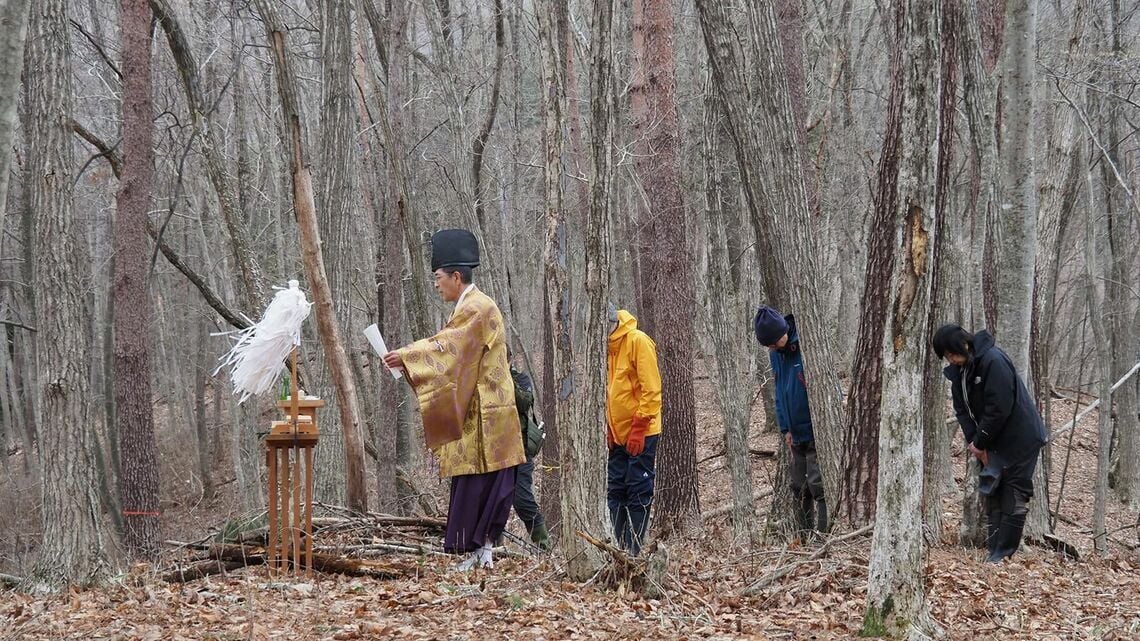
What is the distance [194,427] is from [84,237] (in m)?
5.81

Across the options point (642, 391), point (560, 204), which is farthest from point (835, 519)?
point (560, 204)

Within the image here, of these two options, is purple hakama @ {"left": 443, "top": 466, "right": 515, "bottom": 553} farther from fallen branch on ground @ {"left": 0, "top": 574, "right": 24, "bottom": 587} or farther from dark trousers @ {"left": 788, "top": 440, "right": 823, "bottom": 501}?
fallen branch on ground @ {"left": 0, "top": 574, "right": 24, "bottom": 587}

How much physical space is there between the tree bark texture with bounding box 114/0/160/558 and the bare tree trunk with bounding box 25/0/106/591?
3060 mm

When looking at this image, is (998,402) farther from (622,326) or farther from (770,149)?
(622,326)

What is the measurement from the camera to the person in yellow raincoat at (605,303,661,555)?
24.3 ft

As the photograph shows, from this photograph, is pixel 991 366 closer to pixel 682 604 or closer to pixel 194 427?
pixel 682 604

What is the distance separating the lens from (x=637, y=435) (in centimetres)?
743

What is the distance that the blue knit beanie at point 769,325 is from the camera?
24.7ft

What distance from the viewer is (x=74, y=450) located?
689 centimetres

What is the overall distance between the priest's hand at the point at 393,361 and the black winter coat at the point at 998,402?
4.15 m

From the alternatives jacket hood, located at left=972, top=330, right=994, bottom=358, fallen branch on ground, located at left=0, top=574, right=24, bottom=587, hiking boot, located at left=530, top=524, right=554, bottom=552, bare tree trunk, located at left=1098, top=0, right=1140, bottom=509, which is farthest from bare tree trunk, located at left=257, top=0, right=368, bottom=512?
bare tree trunk, located at left=1098, top=0, right=1140, bottom=509

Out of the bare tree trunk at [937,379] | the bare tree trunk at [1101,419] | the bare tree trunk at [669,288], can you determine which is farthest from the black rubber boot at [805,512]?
the bare tree trunk at [1101,419]

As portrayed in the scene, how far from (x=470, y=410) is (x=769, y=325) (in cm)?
244

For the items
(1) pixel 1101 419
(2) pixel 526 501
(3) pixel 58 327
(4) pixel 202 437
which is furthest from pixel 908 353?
(4) pixel 202 437
